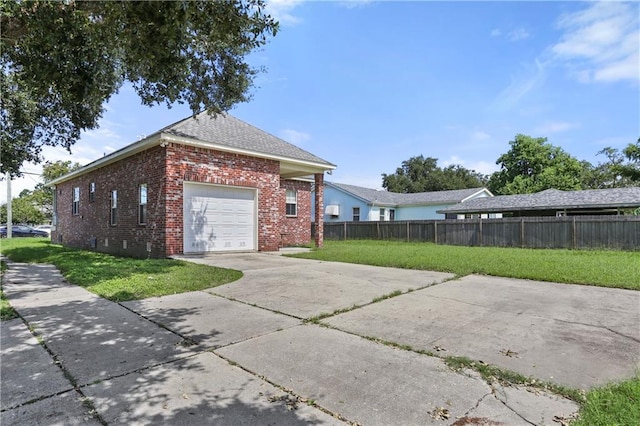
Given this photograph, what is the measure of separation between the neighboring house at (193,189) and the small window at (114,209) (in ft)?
0.12

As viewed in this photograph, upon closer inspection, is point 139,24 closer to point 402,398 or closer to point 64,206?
point 402,398

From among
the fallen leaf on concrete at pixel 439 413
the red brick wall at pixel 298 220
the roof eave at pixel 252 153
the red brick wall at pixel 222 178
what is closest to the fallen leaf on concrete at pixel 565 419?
the fallen leaf on concrete at pixel 439 413

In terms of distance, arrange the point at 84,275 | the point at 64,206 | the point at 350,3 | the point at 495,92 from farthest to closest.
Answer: the point at 64,206, the point at 495,92, the point at 350,3, the point at 84,275

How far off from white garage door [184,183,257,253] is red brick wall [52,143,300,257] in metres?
0.28

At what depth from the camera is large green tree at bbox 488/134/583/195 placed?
3550 cm

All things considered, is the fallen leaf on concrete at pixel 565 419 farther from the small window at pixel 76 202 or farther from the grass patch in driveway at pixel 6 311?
the small window at pixel 76 202

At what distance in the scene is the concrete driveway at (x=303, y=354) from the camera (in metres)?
2.50

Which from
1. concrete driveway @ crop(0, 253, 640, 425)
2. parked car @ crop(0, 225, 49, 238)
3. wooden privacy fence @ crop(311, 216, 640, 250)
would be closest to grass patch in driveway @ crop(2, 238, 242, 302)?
concrete driveway @ crop(0, 253, 640, 425)

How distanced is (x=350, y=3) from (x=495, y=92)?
708 centimetres

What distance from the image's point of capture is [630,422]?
2287 mm

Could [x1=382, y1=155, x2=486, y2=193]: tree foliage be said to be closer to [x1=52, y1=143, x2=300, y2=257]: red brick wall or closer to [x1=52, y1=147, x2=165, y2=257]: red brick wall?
[x1=52, y1=143, x2=300, y2=257]: red brick wall

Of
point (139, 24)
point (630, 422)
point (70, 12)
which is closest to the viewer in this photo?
point (630, 422)

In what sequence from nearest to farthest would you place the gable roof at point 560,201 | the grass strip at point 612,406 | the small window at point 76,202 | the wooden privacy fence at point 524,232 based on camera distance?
the grass strip at point 612,406 < the wooden privacy fence at point 524,232 < the small window at point 76,202 < the gable roof at point 560,201

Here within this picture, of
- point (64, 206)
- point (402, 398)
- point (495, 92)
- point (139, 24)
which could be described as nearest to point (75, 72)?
point (139, 24)
